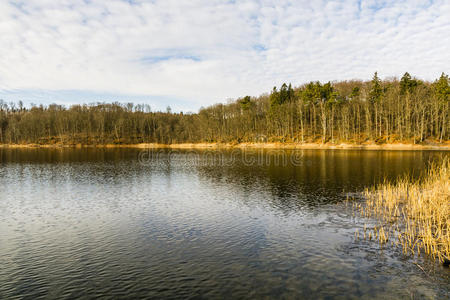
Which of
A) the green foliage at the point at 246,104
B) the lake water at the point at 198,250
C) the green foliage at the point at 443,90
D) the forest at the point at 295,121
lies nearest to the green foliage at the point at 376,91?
the forest at the point at 295,121

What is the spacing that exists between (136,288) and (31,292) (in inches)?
163

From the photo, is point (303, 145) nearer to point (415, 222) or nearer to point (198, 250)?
point (415, 222)

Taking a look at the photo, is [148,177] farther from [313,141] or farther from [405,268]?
[313,141]

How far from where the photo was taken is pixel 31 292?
11.0 metres

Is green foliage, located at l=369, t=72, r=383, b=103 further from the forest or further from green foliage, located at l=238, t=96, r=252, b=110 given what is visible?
green foliage, located at l=238, t=96, r=252, b=110

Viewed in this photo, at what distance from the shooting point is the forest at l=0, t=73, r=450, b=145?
91.4 metres

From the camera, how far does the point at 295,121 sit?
124 metres

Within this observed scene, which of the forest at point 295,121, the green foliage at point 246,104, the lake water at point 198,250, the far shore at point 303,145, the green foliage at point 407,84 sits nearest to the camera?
the lake water at point 198,250

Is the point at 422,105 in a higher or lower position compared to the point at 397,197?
higher

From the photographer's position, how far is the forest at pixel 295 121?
91.4 m

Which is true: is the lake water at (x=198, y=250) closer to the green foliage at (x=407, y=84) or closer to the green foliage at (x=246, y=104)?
the green foliage at (x=407, y=84)

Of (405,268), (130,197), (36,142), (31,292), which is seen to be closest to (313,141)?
(130,197)

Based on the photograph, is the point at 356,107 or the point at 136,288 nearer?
the point at 136,288

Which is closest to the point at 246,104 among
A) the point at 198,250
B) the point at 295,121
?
the point at 295,121
